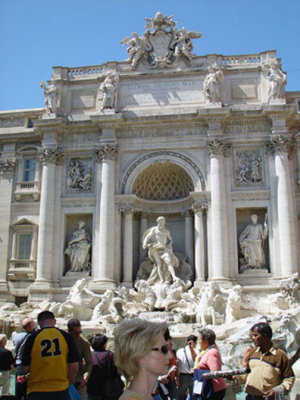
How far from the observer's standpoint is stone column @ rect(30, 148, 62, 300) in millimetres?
22188

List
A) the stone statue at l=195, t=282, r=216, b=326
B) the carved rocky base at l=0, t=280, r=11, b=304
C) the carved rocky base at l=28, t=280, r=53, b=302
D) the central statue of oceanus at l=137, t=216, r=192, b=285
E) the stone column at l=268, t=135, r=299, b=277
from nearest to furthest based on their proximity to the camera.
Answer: the stone statue at l=195, t=282, r=216, b=326, the stone column at l=268, t=135, r=299, b=277, the central statue of oceanus at l=137, t=216, r=192, b=285, the carved rocky base at l=28, t=280, r=53, b=302, the carved rocky base at l=0, t=280, r=11, b=304

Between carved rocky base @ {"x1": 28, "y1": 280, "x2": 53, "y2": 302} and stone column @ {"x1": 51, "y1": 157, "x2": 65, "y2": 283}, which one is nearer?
carved rocky base @ {"x1": 28, "y1": 280, "x2": 53, "y2": 302}

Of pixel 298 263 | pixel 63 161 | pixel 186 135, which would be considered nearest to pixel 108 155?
pixel 63 161

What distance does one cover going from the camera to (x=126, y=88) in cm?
2486

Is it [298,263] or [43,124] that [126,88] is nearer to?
[43,124]

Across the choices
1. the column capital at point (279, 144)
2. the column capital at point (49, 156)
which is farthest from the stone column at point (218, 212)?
the column capital at point (49, 156)

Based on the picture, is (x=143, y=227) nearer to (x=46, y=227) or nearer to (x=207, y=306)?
(x=46, y=227)

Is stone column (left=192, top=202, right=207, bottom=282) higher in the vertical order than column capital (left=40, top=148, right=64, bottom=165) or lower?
lower

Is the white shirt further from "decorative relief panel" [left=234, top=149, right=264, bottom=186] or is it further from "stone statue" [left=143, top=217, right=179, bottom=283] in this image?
"decorative relief panel" [left=234, top=149, right=264, bottom=186]

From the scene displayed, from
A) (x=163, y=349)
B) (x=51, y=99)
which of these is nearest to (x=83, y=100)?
(x=51, y=99)

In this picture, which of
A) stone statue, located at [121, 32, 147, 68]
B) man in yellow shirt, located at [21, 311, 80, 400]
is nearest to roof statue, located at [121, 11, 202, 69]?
stone statue, located at [121, 32, 147, 68]

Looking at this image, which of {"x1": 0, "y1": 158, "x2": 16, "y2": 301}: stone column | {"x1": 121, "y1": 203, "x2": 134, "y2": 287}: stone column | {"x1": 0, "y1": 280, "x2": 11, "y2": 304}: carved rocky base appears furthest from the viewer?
{"x1": 0, "y1": 158, "x2": 16, "y2": 301}: stone column

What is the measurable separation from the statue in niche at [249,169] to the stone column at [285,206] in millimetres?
907

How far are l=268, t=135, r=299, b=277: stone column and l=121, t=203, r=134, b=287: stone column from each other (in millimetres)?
7254
